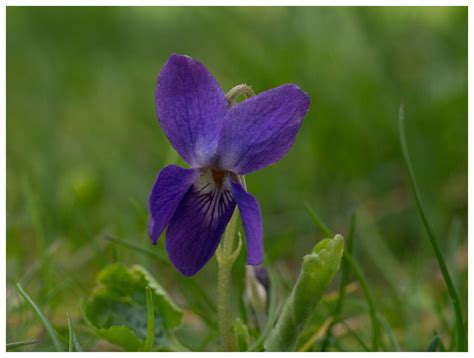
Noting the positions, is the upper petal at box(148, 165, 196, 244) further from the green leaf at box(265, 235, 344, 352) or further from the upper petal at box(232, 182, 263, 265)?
the green leaf at box(265, 235, 344, 352)

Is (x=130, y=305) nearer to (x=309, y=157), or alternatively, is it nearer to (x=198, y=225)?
(x=198, y=225)

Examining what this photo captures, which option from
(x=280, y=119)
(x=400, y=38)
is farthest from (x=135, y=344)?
(x=400, y=38)

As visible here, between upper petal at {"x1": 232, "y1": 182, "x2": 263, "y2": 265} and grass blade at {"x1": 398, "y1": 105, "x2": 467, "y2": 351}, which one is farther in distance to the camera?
grass blade at {"x1": 398, "y1": 105, "x2": 467, "y2": 351}

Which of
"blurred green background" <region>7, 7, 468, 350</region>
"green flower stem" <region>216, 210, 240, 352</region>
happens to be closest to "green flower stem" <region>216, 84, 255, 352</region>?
"green flower stem" <region>216, 210, 240, 352</region>

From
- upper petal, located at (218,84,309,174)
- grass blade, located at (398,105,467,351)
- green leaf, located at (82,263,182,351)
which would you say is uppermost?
upper petal, located at (218,84,309,174)

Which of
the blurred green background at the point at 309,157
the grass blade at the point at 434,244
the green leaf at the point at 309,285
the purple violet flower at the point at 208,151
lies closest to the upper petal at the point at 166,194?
the purple violet flower at the point at 208,151

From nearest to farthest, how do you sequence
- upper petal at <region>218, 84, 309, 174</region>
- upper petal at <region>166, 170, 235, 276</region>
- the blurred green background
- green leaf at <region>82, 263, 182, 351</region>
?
upper petal at <region>218, 84, 309, 174</region> → upper petal at <region>166, 170, 235, 276</region> → green leaf at <region>82, 263, 182, 351</region> → the blurred green background

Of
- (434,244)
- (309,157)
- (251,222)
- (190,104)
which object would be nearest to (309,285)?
(251,222)

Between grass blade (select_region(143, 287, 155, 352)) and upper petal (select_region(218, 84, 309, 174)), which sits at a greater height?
upper petal (select_region(218, 84, 309, 174))
